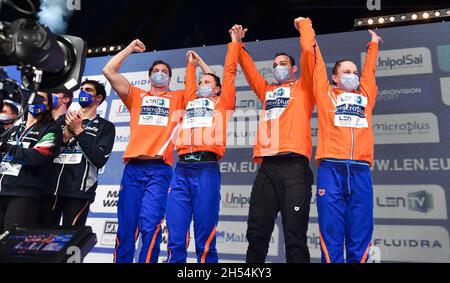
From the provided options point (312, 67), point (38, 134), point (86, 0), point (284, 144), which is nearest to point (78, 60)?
point (38, 134)

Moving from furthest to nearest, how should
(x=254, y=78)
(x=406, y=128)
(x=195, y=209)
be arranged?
1. (x=406, y=128)
2. (x=254, y=78)
3. (x=195, y=209)

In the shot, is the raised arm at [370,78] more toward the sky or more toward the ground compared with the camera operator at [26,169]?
more toward the sky

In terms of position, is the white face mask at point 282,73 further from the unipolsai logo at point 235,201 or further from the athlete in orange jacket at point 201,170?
the unipolsai logo at point 235,201

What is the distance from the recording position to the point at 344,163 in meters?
2.79

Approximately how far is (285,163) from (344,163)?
16.3 inches

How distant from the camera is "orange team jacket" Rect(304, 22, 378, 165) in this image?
2828 millimetres

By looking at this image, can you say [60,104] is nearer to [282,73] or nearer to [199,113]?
[199,113]

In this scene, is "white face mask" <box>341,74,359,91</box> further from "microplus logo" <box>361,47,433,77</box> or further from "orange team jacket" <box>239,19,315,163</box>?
"microplus logo" <box>361,47,433,77</box>

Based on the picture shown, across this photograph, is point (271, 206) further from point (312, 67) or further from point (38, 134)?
point (38, 134)

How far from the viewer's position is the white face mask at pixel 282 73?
322 cm

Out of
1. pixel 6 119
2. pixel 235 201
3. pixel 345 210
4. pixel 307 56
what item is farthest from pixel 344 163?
pixel 6 119

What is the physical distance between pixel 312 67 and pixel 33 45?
2.06 metres

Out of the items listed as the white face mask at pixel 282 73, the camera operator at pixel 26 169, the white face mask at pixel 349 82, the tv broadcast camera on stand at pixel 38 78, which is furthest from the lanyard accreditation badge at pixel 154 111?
the white face mask at pixel 349 82

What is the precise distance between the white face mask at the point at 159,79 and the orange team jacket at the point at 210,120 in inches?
13.2
